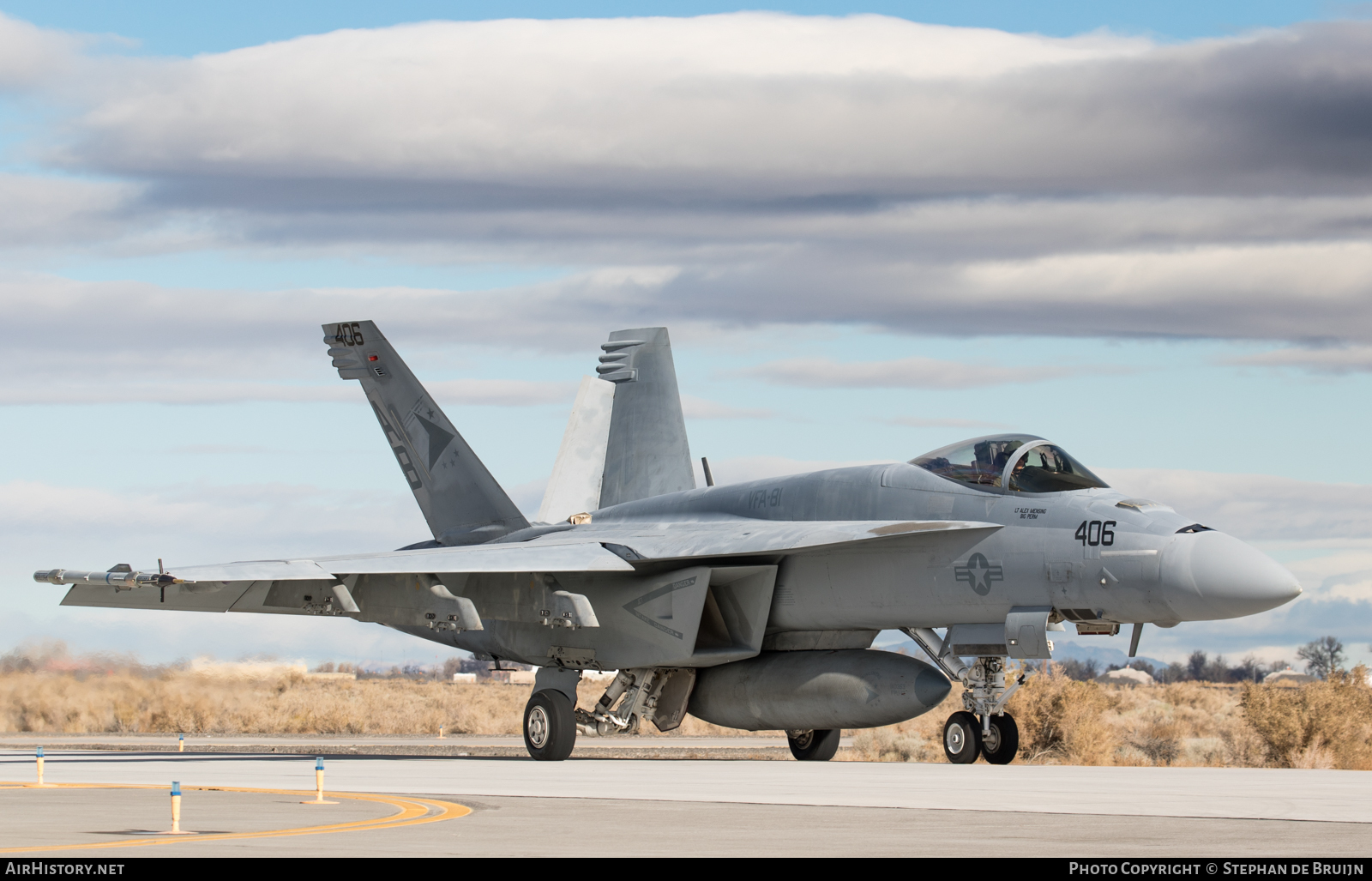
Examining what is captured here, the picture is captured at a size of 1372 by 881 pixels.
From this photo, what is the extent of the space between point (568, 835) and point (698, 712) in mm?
10220

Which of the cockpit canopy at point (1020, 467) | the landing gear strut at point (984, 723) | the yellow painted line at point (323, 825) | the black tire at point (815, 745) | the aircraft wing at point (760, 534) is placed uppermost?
the cockpit canopy at point (1020, 467)

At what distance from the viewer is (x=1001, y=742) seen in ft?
55.5

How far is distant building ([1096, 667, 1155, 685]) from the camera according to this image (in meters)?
75.6

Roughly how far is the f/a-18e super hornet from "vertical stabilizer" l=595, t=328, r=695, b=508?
9.31 feet

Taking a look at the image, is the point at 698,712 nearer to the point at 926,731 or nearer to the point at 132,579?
the point at 132,579

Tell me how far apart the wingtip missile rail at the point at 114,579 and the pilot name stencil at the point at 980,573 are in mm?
8104

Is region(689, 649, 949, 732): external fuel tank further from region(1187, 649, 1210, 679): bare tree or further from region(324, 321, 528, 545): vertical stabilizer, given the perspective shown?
region(1187, 649, 1210, 679): bare tree

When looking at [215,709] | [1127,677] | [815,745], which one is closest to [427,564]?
[815,745]

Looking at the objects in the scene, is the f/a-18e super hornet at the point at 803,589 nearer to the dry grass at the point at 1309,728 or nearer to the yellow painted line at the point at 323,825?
the yellow painted line at the point at 323,825

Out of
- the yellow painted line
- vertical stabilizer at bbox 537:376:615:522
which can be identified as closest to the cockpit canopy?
the yellow painted line

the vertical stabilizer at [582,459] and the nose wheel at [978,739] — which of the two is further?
the vertical stabilizer at [582,459]

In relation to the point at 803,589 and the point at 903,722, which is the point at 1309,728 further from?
the point at 903,722

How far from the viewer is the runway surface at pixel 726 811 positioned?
8898 millimetres

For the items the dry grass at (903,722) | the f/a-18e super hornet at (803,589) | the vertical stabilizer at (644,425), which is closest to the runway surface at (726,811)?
the f/a-18e super hornet at (803,589)
